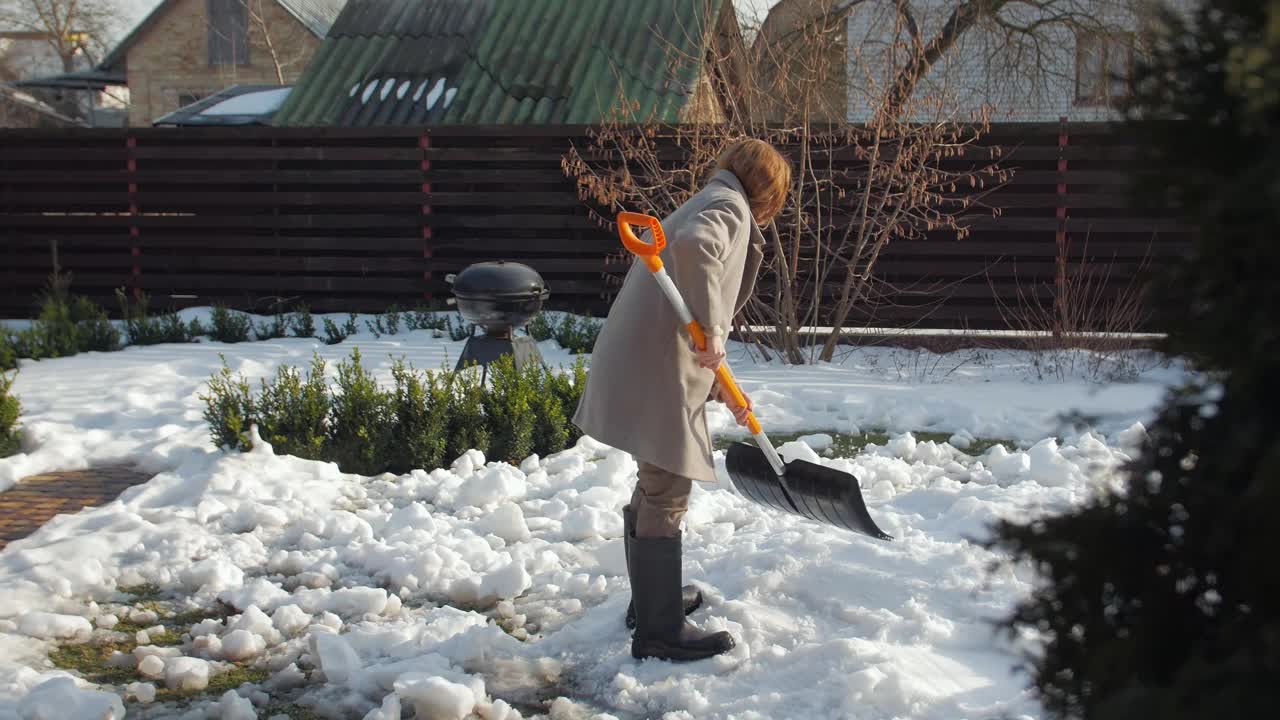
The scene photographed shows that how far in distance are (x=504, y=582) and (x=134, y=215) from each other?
31.3ft

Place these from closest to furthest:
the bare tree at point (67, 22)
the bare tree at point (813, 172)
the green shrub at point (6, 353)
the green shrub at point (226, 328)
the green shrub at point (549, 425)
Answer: the green shrub at point (549, 425) → the green shrub at point (6, 353) → the bare tree at point (813, 172) → the green shrub at point (226, 328) → the bare tree at point (67, 22)

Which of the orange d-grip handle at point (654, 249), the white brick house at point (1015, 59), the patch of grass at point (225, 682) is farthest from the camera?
the white brick house at point (1015, 59)

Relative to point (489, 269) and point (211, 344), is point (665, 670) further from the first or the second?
point (211, 344)

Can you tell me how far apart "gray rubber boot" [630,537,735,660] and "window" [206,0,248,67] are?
102 feet

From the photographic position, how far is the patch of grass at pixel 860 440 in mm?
6410

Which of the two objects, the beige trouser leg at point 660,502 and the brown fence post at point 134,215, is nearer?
the beige trouser leg at point 660,502

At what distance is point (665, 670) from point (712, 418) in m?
3.61

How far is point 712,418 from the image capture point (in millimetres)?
7027

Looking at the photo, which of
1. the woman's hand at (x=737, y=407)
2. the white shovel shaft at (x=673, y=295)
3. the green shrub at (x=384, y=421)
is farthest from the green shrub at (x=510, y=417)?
the white shovel shaft at (x=673, y=295)

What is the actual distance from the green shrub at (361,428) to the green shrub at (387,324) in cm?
483

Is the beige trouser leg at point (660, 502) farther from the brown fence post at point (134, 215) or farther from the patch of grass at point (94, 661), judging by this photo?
the brown fence post at point (134, 215)

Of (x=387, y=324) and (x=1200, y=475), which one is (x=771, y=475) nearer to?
(x=1200, y=475)

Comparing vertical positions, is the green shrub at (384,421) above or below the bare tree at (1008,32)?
below

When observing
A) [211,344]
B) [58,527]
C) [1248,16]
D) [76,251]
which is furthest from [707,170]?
[1248,16]
